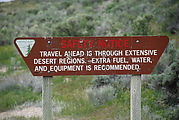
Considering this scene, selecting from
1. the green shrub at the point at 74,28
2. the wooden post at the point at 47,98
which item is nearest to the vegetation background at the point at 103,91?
the wooden post at the point at 47,98

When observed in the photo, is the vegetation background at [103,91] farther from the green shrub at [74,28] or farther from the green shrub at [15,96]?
the green shrub at [74,28]

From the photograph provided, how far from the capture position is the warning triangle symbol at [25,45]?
10.6 feet

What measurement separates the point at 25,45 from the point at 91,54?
98cm

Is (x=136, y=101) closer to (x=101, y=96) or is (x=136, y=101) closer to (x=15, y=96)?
(x=101, y=96)

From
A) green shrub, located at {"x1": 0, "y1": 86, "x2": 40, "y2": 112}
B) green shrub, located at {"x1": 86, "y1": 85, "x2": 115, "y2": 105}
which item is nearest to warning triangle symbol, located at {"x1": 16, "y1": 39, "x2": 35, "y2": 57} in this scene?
green shrub, located at {"x1": 86, "y1": 85, "x2": 115, "y2": 105}

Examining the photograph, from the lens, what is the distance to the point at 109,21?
51.5ft

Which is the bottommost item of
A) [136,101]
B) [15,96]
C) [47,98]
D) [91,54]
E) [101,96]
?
[15,96]

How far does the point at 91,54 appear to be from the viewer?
3.30 m

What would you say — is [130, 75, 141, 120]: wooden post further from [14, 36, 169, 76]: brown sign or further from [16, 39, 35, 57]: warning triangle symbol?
[16, 39, 35, 57]: warning triangle symbol

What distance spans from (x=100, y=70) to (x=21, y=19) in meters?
26.0

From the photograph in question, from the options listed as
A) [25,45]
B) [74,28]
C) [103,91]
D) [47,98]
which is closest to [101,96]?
[103,91]

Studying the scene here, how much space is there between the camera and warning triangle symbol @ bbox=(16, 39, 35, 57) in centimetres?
323

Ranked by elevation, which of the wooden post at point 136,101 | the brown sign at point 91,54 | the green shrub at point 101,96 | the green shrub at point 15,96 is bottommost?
the green shrub at point 15,96

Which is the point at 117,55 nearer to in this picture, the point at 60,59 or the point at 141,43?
the point at 141,43
